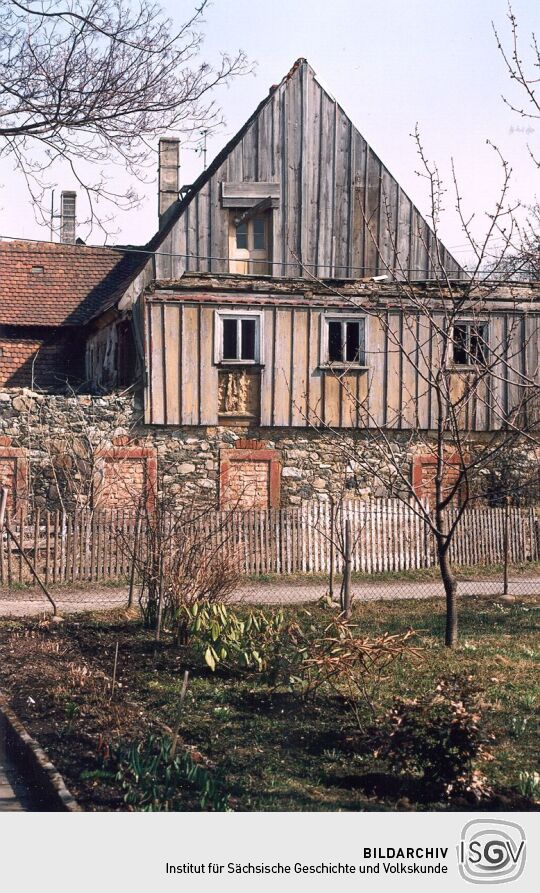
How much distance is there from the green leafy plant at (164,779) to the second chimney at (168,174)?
19.5m

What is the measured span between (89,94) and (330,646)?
6.22 metres

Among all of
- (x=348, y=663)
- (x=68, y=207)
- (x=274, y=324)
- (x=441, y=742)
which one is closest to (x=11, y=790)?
(x=348, y=663)

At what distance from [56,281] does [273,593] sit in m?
13.7

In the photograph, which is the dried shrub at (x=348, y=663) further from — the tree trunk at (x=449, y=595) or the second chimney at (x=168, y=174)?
the second chimney at (x=168, y=174)

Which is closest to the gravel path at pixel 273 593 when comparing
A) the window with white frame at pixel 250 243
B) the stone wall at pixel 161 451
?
the stone wall at pixel 161 451

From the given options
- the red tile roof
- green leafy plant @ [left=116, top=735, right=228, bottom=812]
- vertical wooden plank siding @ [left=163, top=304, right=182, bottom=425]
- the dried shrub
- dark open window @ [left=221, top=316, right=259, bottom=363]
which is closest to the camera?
green leafy plant @ [left=116, top=735, right=228, bottom=812]

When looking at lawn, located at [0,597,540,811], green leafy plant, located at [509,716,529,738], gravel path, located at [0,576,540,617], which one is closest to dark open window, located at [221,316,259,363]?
gravel path, located at [0,576,540,617]

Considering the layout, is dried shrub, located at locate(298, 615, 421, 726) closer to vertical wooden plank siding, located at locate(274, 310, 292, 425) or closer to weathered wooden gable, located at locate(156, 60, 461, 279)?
vertical wooden plank siding, located at locate(274, 310, 292, 425)

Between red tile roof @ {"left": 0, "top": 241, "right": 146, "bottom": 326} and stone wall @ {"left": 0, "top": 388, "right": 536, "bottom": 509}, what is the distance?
6.28 m

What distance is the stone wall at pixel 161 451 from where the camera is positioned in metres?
19.0

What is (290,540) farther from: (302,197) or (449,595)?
(449,595)

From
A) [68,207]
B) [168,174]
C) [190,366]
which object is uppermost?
[68,207]
